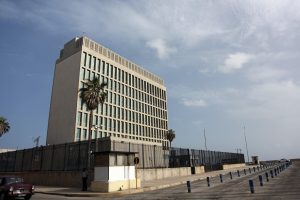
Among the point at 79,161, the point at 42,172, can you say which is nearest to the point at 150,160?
the point at 79,161

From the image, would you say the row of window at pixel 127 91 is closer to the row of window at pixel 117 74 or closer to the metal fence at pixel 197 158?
the row of window at pixel 117 74

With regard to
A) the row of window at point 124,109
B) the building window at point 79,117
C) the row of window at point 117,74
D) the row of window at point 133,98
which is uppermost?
the row of window at point 117,74

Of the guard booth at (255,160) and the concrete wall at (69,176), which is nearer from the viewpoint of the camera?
the concrete wall at (69,176)

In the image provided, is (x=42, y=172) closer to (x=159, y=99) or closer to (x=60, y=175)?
(x=60, y=175)

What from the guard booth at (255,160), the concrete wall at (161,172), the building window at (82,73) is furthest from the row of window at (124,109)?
the guard booth at (255,160)

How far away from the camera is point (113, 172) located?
79.8 ft

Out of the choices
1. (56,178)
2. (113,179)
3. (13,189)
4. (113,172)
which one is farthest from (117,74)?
(13,189)

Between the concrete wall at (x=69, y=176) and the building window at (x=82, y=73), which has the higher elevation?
the building window at (x=82, y=73)

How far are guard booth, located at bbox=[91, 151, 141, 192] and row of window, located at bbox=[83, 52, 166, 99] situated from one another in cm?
5786

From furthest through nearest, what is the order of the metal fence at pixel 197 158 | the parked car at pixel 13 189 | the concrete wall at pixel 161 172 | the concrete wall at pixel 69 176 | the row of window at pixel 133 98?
the row of window at pixel 133 98 < the metal fence at pixel 197 158 < the concrete wall at pixel 161 172 < the concrete wall at pixel 69 176 < the parked car at pixel 13 189

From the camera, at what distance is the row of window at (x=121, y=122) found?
245 ft

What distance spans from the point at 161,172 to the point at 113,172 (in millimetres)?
15901

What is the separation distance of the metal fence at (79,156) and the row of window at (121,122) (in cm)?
2687

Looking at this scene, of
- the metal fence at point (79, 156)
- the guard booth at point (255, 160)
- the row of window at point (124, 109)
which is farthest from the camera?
the guard booth at point (255, 160)
